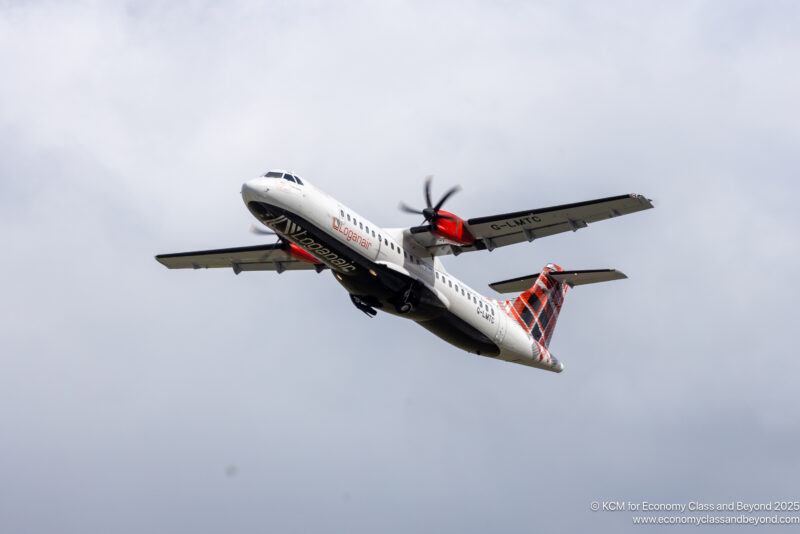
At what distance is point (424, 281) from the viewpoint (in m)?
24.2

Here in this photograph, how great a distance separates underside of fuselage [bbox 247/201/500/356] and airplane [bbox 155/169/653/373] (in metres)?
0.03

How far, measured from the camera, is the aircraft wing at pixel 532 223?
22244 millimetres

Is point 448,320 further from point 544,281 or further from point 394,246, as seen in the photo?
point 544,281

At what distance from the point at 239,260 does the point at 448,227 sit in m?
7.17

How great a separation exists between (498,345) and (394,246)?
4.77 meters

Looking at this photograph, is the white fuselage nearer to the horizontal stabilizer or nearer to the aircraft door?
the aircraft door

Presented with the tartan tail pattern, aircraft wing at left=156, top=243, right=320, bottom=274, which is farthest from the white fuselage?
aircraft wing at left=156, top=243, right=320, bottom=274

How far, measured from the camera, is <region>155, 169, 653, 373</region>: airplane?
71.5 ft

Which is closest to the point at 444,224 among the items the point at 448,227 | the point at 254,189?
the point at 448,227

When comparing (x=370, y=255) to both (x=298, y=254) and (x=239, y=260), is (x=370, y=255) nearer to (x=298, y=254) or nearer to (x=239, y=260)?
(x=298, y=254)

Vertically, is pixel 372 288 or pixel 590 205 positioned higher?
pixel 590 205

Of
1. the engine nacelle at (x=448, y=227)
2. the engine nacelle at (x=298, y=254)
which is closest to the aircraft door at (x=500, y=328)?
the engine nacelle at (x=448, y=227)

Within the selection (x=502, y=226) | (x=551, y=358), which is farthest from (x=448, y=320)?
(x=551, y=358)

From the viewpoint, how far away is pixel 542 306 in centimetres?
2895
